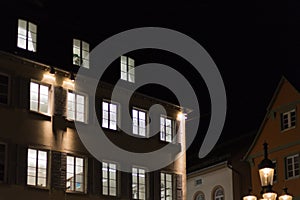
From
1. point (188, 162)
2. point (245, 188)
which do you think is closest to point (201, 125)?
point (188, 162)

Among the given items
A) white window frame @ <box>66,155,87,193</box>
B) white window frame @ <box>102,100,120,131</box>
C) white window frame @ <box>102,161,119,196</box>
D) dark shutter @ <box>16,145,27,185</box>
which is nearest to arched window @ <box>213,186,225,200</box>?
white window frame @ <box>102,161,119,196</box>

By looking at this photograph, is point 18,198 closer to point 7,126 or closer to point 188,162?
point 7,126

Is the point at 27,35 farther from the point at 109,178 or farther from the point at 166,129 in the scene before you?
the point at 166,129

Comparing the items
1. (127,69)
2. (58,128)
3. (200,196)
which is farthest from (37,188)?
(200,196)

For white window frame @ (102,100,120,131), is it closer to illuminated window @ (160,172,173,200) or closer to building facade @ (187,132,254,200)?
illuminated window @ (160,172,173,200)

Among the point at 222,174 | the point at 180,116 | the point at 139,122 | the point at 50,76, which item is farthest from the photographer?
the point at 222,174

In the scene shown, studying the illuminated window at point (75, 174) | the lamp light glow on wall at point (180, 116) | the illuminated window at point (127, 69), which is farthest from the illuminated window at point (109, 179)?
the lamp light glow on wall at point (180, 116)

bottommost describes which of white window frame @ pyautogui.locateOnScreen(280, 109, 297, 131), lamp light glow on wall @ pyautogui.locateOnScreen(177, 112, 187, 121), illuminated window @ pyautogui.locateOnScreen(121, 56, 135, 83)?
lamp light glow on wall @ pyautogui.locateOnScreen(177, 112, 187, 121)

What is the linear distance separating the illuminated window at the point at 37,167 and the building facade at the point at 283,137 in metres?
16.4

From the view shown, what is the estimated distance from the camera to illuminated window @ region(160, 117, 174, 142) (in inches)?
1395

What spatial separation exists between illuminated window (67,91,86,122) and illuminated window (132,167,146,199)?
3.95 metres

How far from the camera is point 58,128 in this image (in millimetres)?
30609

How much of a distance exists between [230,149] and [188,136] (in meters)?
3.08

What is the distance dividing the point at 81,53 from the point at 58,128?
13.6 ft
